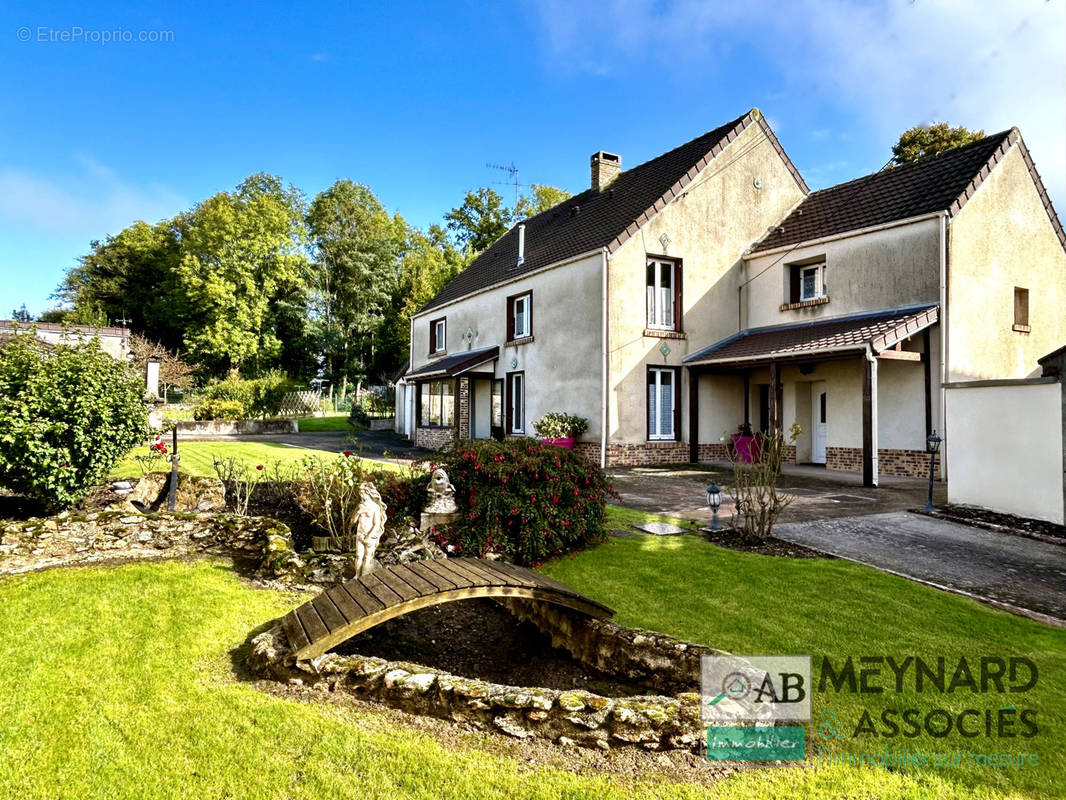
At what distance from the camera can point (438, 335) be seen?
2514 centimetres

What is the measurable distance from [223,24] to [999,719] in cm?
1319

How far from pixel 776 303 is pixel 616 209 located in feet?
18.9

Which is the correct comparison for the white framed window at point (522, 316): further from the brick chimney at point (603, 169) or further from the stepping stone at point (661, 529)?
the stepping stone at point (661, 529)

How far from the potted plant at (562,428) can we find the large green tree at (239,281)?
104 ft

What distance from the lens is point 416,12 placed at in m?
10.7

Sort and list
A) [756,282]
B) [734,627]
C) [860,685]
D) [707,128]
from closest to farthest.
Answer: [860,685] → [734,627] → [756,282] → [707,128]

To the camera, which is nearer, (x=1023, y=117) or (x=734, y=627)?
(x=734, y=627)

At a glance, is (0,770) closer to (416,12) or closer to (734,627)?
(734,627)

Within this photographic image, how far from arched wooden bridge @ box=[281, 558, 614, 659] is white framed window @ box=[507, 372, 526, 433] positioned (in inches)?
553

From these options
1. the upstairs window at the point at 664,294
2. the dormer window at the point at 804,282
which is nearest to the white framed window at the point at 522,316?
A: the upstairs window at the point at 664,294

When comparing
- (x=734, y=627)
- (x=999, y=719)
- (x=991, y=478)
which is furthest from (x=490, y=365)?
(x=999, y=719)

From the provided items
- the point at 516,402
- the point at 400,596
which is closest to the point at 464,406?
the point at 516,402

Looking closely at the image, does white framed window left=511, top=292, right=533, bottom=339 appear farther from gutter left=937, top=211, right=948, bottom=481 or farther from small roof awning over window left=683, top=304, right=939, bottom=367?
gutter left=937, top=211, right=948, bottom=481

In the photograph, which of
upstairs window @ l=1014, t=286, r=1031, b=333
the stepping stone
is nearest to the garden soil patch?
the stepping stone
